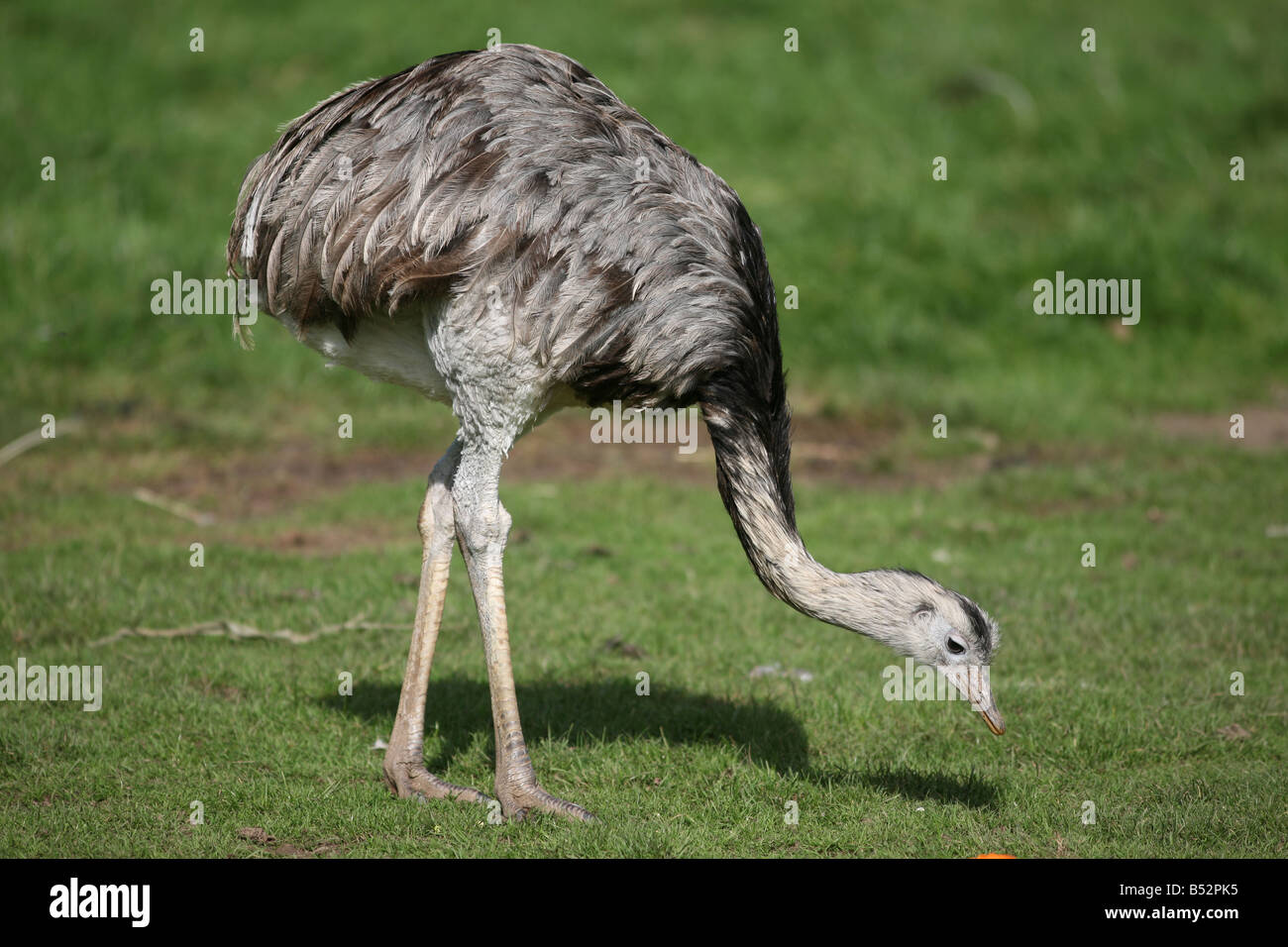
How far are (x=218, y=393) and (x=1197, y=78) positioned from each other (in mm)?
11429

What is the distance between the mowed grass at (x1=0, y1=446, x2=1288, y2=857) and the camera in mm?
6680

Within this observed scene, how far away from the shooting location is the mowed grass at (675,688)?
21.9ft

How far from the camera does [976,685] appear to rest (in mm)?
6590

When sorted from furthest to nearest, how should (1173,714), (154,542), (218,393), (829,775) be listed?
(218,393) → (154,542) → (1173,714) → (829,775)

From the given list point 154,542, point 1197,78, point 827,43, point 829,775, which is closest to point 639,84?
point 827,43

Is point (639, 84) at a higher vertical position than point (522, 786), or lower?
higher

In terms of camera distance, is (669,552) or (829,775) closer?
(829,775)

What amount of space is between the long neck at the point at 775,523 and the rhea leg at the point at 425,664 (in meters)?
1.36

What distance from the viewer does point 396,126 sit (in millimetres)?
6867

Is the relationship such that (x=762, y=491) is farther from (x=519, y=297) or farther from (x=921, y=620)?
(x=519, y=297)

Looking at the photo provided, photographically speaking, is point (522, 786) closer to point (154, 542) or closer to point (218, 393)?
point (154, 542)

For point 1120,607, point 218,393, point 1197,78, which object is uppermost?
point 1197,78
